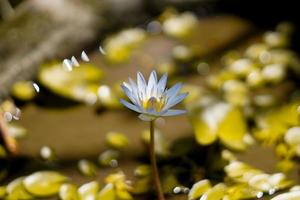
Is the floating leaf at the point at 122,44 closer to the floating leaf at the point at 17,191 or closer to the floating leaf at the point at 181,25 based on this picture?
the floating leaf at the point at 181,25

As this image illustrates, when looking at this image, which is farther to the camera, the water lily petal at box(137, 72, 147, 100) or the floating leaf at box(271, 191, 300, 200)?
the floating leaf at box(271, 191, 300, 200)

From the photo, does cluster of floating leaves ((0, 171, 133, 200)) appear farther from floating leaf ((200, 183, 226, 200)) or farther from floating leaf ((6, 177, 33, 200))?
floating leaf ((200, 183, 226, 200))

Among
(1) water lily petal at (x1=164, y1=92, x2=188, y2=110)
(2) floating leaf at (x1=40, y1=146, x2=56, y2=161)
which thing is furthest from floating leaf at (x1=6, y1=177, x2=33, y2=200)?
(1) water lily petal at (x1=164, y1=92, x2=188, y2=110)

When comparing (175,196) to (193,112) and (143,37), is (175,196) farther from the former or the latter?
(143,37)

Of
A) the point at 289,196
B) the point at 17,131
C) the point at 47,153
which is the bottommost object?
the point at 289,196

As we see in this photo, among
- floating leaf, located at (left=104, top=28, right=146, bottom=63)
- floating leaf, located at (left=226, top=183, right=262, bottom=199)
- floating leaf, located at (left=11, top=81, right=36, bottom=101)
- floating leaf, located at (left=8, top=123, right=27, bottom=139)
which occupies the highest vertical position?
floating leaf, located at (left=104, top=28, right=146, bottom=63)

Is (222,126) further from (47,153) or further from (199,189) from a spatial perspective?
(47,153)

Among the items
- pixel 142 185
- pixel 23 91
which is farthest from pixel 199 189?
pixel 23 91
